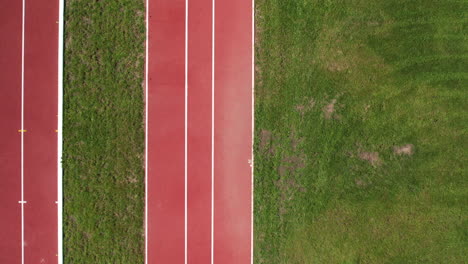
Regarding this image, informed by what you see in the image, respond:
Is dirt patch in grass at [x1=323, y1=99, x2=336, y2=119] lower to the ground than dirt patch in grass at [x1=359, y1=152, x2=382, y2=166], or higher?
higher

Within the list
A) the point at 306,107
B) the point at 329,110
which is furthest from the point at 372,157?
the point at 306,107

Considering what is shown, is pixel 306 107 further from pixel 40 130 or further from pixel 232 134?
pixel 40 130

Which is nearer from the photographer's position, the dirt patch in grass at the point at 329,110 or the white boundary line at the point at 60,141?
the white boundary line at the point at 60,141

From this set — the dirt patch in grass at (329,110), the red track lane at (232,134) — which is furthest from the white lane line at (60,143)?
the dirt patch in grass at (329,110)

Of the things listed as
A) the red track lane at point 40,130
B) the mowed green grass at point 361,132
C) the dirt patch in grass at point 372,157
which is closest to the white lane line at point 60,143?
the red track lane at point 40,130

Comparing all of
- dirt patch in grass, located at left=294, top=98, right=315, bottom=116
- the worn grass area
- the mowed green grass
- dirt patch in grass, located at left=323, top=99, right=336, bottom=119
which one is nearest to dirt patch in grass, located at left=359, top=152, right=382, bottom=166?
the mowed green grass

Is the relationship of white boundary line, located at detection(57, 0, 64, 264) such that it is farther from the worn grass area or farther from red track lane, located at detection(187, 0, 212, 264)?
red track lane, located at detection(187, 0, 212, 264)

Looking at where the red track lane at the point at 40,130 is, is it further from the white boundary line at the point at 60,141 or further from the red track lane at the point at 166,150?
the red track lane at the point at 166,150

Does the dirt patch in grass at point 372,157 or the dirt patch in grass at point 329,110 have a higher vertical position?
the dirt patch in grass at point 329,110
